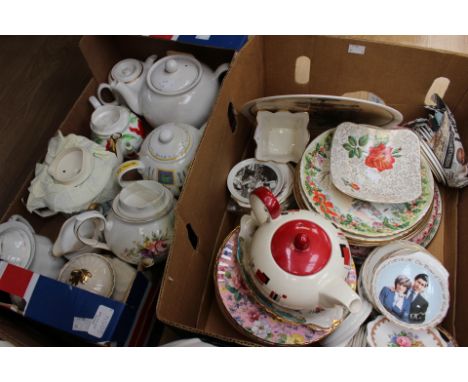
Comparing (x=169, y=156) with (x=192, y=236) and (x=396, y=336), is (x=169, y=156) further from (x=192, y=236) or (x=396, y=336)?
(x=396, y=336)

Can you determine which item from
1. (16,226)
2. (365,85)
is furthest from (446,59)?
(16,226)

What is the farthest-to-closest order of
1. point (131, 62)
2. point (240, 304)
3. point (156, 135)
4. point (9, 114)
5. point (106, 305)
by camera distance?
1. point (9, 114)
2. point (131, 62)
3. point (156, 135)
4. point (240, 304)
5. point (106, 305)

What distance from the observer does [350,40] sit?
2.71ft

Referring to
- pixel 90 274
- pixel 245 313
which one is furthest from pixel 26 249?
pixel 245 313

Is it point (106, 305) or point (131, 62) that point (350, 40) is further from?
point (106, 305)

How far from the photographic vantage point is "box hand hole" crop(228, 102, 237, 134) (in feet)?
2.85

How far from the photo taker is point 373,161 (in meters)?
0.83

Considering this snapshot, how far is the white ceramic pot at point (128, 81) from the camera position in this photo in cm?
97

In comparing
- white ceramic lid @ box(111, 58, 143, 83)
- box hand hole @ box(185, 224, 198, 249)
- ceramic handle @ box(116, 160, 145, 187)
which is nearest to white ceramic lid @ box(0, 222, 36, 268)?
ceramic handle @ box(116, 160, 145, 187)

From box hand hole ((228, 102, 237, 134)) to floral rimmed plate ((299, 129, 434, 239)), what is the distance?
19 centimetres

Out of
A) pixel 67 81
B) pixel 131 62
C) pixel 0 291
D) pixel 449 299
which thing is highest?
pixel 131 62

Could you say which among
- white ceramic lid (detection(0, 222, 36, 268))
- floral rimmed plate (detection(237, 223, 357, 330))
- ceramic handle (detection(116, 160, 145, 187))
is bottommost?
floral rimmed plate (detection(237, 223, 357, 330))

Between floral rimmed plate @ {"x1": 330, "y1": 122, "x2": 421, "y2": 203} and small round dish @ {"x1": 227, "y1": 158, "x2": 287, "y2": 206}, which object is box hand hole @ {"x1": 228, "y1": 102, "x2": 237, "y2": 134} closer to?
small round dish @ {"x1": 227, "y1": 158, "x2": 287, "y2": 206}

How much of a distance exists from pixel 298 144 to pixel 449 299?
0.47m
